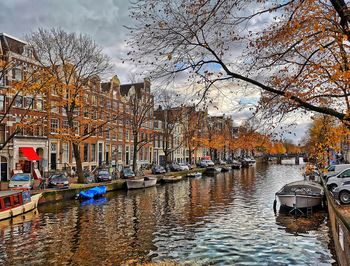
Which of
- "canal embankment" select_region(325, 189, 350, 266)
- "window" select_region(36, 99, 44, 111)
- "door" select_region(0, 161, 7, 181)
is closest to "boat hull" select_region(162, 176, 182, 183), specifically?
"window" select_region(36, 99, 44, 111)

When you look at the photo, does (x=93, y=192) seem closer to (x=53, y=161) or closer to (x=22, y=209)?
(x=22, y=209)

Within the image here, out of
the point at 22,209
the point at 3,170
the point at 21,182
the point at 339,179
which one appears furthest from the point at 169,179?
the point at 22,209

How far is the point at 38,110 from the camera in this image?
46.3 m

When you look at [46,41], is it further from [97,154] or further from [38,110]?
[97,154]

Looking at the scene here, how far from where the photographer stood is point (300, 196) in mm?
26250

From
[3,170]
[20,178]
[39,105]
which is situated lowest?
[20,178]

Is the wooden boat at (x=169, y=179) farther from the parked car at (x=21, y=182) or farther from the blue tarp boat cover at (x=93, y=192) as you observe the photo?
the parked car at (x=21, y=182)

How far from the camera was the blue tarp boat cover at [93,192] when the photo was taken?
109 feet

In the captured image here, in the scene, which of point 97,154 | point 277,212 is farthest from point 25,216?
point 97,154

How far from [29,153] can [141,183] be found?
14.3 meters

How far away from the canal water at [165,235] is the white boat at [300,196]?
1254 millimetres

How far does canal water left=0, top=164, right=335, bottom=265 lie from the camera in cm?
1566

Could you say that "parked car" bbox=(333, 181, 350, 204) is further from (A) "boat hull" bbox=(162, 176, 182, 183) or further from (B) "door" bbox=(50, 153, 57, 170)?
(B) "door" bbox=(50, 153, 57, 170)

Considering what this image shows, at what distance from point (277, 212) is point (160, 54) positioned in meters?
21.6
